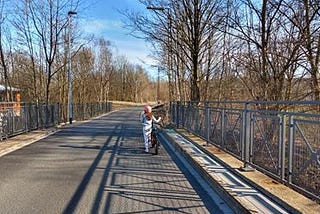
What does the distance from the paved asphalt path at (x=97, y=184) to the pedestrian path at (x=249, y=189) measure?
1.21 ft

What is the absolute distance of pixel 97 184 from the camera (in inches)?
313

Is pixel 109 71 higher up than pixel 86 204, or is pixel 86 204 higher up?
pixel 109 71

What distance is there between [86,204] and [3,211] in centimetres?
122

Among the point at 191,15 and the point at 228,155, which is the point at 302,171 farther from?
the point at 191,15

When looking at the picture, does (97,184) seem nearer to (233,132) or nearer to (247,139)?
(247,139)

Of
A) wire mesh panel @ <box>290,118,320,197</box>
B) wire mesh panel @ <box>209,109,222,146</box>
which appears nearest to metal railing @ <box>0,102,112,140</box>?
wire mesh panel @ <box>209,109,222,146</box>

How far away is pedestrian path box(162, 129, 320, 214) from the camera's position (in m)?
5.57

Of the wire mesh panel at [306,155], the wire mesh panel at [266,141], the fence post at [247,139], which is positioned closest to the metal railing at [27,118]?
the fence post at [247,139]

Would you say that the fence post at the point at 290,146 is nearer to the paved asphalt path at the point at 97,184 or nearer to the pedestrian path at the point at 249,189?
the pedestrian path at the point at 249,189

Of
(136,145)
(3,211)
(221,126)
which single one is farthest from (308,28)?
(3,211)

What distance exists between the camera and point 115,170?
9.59m

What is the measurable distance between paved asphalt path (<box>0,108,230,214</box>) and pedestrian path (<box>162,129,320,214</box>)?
370 millimetres

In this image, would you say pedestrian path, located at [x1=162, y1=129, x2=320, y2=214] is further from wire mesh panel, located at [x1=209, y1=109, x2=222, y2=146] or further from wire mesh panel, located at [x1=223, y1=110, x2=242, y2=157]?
wire mesh panel, located at [x1=209, y1=109, x2=222, y2=146]

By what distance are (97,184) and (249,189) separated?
296cm
